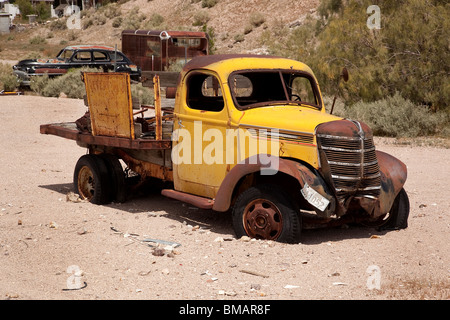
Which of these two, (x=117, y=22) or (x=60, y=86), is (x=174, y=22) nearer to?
(x=117, y=22)

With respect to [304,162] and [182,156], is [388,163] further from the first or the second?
[182,156]

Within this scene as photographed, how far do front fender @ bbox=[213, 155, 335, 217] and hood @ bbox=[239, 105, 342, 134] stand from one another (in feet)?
1.12

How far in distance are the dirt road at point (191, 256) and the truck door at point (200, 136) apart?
524 mm

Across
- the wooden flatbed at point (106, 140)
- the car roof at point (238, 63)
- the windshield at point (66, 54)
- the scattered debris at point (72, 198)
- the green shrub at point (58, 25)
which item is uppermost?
the green shrub at point (58, 25)

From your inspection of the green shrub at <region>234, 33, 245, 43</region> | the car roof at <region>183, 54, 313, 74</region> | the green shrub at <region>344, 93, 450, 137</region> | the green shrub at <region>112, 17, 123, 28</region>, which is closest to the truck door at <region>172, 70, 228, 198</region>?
the car roof at <region>183, 54, 313, 74</region>

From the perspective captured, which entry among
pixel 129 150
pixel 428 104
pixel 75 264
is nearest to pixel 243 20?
pixel 428 104

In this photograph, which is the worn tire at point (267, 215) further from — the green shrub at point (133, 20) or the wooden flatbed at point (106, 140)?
the green shrub at point (133, 20)

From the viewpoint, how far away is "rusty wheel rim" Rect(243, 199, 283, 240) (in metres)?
6.32

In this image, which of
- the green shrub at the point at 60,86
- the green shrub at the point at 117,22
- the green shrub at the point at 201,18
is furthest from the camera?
the green shrub at the point at 117,22

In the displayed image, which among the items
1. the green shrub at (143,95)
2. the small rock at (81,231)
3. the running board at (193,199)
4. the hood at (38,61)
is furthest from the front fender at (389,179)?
the hood at (38,61)

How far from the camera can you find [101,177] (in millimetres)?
8234

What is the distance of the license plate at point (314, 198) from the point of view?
602 cm

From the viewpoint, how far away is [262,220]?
6395 mm

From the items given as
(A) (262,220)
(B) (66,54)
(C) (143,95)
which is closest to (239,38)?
(B) (66,54)
